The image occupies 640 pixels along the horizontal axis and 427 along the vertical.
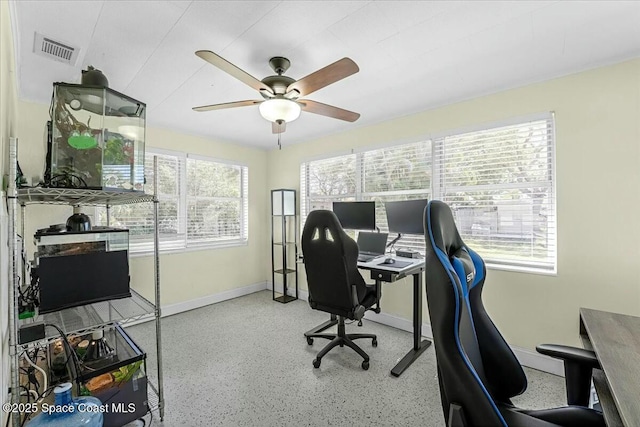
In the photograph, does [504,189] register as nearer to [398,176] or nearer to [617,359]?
[398,176]

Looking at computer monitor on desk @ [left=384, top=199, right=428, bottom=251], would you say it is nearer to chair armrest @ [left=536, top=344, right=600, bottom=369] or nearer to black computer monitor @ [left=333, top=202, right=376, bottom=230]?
black computer monitor @ [left=333, top=202, right=376, bottom=230]

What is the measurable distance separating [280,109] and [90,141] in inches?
44.7

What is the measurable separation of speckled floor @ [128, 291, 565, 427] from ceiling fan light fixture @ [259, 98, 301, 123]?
2.03 m

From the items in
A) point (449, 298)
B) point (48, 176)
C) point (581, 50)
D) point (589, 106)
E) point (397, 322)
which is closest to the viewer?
point (449, 298)

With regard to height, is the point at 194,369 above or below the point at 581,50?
below

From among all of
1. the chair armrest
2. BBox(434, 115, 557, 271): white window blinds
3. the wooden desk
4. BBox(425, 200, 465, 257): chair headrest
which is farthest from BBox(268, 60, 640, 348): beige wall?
BBox(425, 200, 465, 257): chair headrest

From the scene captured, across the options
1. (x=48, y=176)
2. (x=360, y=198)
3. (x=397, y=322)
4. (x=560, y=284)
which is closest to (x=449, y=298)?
(x=48, y=176)

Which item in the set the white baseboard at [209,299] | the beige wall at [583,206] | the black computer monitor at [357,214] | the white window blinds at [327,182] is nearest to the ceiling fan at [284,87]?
the black computer monitor at [357,214]

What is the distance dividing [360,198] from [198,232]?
2.30 metres

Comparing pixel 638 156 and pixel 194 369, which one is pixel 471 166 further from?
pixel 194 369

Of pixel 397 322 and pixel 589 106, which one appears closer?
pixel 589 106

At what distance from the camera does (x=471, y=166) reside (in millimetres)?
2748

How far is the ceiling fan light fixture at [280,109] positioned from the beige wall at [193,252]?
2041 millimetres

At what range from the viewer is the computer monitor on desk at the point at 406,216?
108 inches
